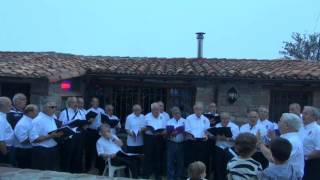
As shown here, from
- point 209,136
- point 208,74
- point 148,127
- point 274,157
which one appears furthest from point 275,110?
point 274,157

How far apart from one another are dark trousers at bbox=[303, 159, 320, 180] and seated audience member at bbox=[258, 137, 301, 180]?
261cm

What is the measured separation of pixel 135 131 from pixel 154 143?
1.57 ft

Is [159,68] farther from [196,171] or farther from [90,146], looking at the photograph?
[196,171]

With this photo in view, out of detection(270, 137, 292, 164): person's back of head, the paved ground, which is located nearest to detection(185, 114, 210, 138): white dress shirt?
the paved ground

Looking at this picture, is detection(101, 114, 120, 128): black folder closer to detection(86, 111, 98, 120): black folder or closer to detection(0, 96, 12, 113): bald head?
detection(86, 111, 98, 120): black folder

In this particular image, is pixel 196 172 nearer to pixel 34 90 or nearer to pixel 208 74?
pixel 208 74

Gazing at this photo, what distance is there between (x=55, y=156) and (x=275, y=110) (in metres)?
5.61

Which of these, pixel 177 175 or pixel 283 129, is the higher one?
pixel 283 129

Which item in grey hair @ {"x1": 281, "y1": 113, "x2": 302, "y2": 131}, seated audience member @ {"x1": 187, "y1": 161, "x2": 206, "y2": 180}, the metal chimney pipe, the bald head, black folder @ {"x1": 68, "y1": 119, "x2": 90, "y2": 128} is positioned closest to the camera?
seated audience member @ {"x1": 187, "y1": 161, "x2": 206, "y2": 180}

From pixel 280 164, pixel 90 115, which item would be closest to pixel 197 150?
pixel 90 115

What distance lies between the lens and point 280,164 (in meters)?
4.53

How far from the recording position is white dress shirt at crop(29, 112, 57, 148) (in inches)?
320

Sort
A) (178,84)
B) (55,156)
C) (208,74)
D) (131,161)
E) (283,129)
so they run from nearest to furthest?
(283,129) → (55,156) → (131,161) → (208,74) → (178,84)

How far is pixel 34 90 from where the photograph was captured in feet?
38.8
